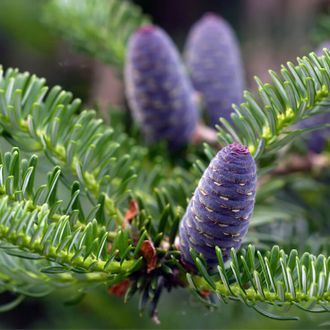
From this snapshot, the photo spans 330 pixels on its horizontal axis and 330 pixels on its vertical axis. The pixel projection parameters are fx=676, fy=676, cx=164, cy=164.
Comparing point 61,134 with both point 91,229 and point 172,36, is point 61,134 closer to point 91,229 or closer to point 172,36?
point 91,229

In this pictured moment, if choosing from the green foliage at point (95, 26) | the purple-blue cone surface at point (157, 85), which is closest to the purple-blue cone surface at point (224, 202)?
the purple-blue cone surface at point (157, 85)

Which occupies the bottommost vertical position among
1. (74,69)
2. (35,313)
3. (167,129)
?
(35,313)

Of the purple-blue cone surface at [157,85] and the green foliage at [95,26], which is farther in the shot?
the green foliage at [95,26]

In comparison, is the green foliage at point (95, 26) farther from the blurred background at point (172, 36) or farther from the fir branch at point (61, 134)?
the fir branch at point (61, 134)

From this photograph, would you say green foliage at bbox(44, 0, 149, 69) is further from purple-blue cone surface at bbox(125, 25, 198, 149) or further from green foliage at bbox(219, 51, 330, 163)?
green foliage at bbox(219, 51, 330, 163)

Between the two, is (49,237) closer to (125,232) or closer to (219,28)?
(125,232)

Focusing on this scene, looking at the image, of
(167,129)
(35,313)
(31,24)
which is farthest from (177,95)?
(31,24)

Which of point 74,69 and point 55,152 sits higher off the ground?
point 74,69

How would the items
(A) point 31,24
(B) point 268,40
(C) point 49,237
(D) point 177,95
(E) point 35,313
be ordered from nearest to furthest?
(C) point 49,237, (D) point 177,95, (E) point 35,313, (B) point 268,40, (A) point 31,24
